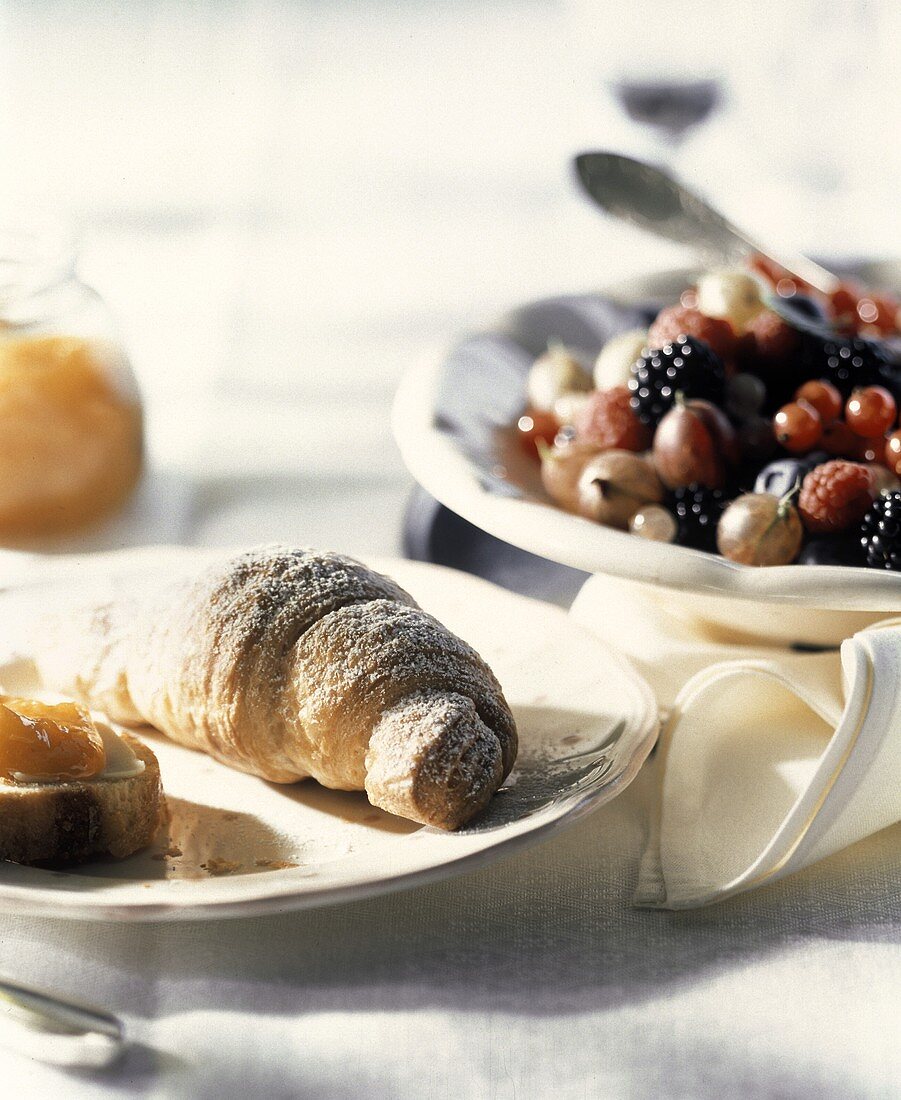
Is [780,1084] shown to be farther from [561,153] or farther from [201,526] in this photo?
[561,153]

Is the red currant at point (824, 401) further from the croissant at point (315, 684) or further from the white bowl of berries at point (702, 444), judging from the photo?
the croissant at point (315, 684)

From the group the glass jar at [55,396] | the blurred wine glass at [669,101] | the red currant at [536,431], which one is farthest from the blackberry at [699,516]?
the blurred wine glass at [669,101]

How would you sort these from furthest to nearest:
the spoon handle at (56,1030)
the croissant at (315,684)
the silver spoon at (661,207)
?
1. the silver spoon at (661,207)
2. the croissant at (315,684)
3. the spoon handle at (56,1030)

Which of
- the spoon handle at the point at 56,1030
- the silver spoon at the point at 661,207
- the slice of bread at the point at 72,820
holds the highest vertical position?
the silver spoon at the point at 661,207

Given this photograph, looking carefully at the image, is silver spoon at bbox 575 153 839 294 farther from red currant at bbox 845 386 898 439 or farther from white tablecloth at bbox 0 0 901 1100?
red currant at bbox 845 386 898 439

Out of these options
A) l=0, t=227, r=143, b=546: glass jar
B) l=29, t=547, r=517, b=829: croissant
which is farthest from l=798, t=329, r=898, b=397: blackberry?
l=0, t=227, r=143, b=546: glass jar

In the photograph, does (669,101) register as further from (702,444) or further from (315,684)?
(315,684)

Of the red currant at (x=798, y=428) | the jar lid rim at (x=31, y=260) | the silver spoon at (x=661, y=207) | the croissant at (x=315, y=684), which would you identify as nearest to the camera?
the croissant at (x=315, y=684)

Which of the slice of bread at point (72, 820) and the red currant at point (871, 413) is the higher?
the red currant at point (871, 413)

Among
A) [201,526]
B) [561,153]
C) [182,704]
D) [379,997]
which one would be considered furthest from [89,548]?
[561,153]
